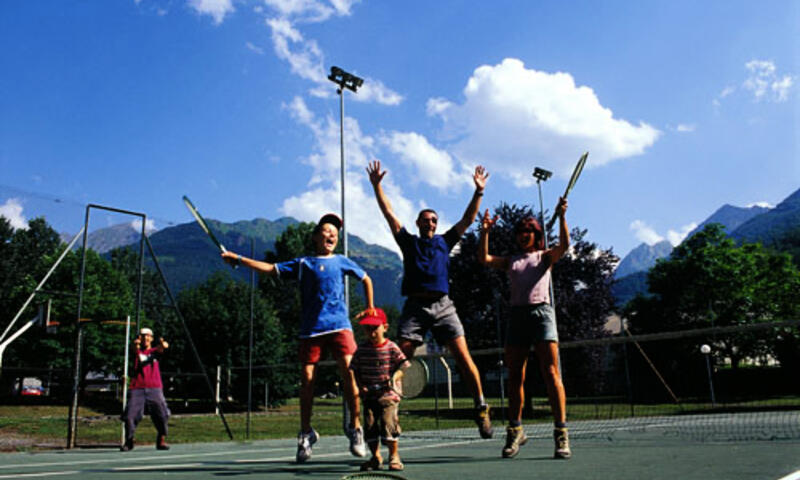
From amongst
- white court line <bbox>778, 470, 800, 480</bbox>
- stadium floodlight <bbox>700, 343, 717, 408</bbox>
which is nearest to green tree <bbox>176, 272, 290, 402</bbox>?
stadium floodlight <bbox>700, 343, 717, 408</bbox>

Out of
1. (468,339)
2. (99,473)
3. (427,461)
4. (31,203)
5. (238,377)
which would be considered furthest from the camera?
(238,377)

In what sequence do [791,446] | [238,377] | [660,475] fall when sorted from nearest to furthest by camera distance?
[660,475] → [791,446] → [238,377]

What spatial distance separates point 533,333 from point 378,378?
1.48 meters

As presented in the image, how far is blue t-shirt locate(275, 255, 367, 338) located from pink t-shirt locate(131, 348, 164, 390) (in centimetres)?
554

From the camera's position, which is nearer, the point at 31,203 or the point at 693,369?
the point at 31,203

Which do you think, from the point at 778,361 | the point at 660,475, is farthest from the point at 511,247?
the point at 660,475

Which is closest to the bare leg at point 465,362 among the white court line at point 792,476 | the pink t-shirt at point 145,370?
the white court line at point 792,476

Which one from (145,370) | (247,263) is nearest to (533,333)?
(247,263)

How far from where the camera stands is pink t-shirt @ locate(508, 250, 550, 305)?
550 cm

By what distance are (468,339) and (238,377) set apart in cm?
1360

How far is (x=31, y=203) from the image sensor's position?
60.3ft

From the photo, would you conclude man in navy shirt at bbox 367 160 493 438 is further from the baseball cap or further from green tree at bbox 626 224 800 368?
green tree at bbox 626 224 800 368

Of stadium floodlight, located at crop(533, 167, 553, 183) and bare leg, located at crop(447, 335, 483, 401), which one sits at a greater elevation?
stadium floodlight, located at crop(533, 167, 553, 183)

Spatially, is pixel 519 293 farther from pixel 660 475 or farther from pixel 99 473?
pixel 99 473
